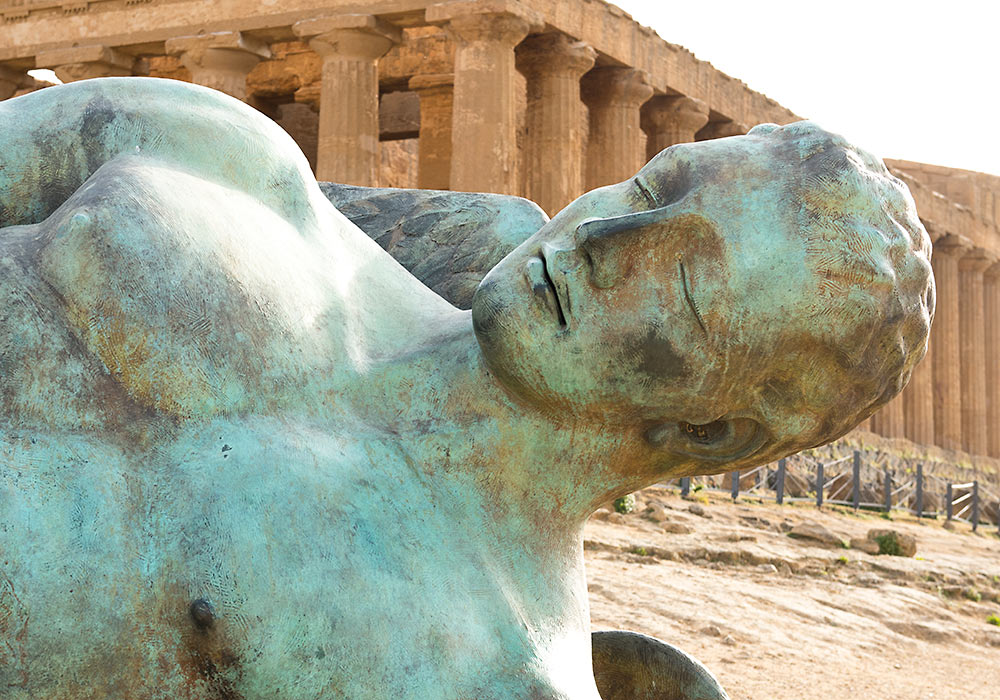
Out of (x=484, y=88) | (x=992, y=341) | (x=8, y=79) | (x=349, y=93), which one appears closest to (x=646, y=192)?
(x=484, y=88)

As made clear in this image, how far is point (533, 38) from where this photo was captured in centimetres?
1817

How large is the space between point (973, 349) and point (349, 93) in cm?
2071

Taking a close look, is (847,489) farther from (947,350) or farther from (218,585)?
(218,585)

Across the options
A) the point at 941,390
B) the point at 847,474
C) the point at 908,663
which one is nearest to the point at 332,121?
the point at 847,474

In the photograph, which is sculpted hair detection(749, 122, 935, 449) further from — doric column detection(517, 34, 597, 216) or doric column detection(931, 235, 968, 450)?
doric column detection(931, 235, 968, 450)

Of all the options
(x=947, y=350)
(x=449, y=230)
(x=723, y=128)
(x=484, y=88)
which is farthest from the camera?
(x=947, y=350)

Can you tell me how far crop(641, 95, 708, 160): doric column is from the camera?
20.8 m

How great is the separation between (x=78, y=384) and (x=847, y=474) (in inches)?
647

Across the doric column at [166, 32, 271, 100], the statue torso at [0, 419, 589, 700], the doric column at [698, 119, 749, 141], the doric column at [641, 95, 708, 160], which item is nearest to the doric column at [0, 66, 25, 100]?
the doric column at [166, 32, 271, 100]

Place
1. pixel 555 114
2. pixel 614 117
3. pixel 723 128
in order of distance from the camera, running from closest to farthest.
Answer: pixel 555 114
pixel 614 117
pixel 723 128

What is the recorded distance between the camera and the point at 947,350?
30.8 metres

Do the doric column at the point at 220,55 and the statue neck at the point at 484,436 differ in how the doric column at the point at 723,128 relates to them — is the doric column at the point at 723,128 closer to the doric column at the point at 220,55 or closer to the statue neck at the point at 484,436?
the doric column at the point at 220,55

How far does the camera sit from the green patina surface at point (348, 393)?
1327mm

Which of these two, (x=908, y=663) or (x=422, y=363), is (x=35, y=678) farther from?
(x=908, y=663)
